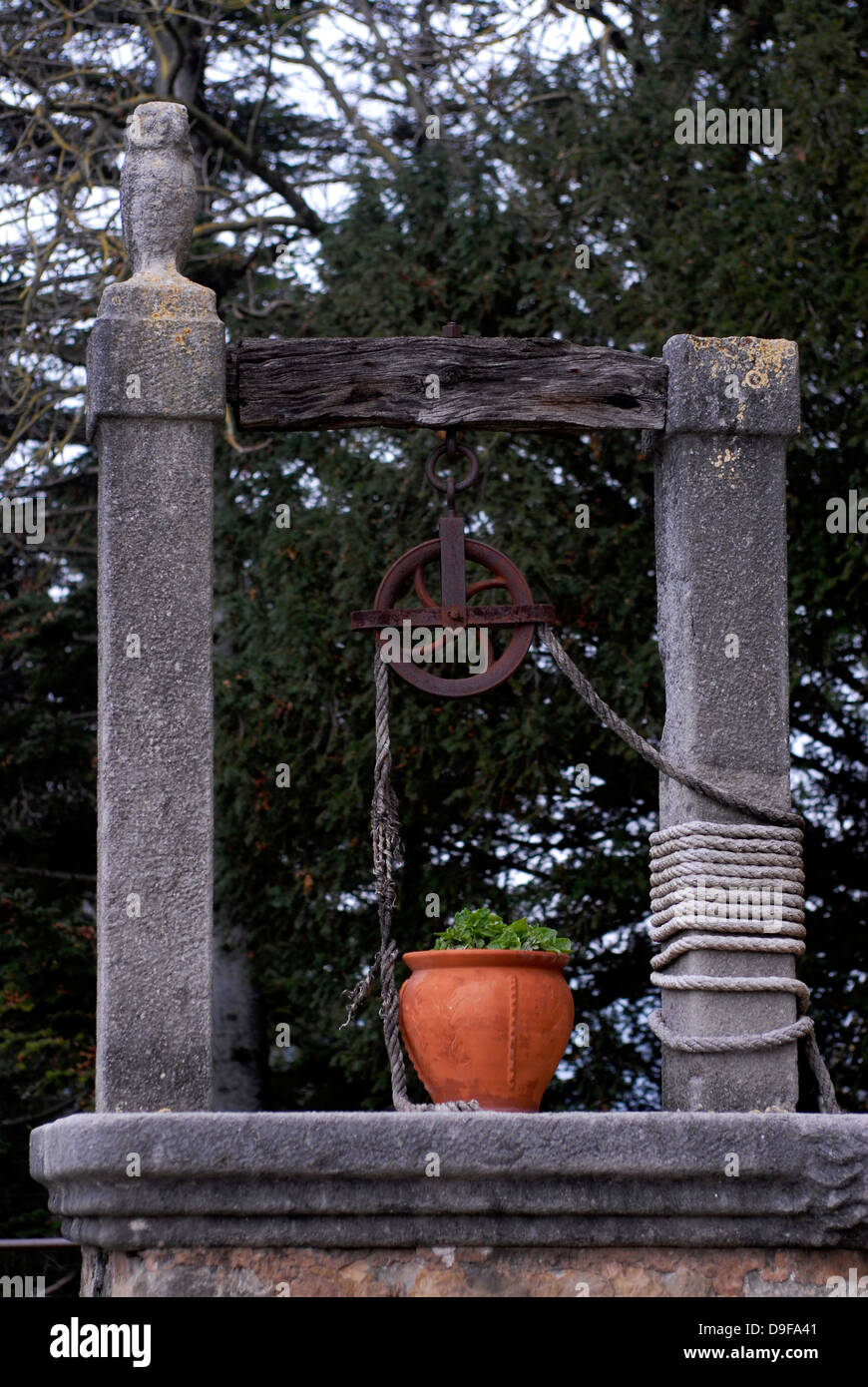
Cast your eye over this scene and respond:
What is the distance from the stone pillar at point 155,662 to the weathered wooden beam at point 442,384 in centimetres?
13

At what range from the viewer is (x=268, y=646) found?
8.07m

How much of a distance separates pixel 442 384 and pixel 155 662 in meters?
0.86

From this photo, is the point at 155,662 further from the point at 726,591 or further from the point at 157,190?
the point at 726,591

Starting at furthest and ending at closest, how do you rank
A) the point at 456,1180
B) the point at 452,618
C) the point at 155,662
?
the point at 452,618
the point at 155,662
the point at 456,1180

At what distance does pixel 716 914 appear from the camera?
3.39 m

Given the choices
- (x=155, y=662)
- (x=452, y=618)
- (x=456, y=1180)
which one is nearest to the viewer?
(x=456, y=1180)

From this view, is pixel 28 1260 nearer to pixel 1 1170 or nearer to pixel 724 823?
pixel 1 1170

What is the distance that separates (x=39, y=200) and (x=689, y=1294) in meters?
7.55

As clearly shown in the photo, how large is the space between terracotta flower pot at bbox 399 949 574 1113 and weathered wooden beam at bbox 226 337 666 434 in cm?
113

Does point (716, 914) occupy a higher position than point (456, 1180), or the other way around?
point (716, 914)

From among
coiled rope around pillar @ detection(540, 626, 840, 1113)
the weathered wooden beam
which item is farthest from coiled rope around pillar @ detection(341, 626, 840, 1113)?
the weathered wooden beam

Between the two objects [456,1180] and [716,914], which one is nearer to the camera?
[456,1180]

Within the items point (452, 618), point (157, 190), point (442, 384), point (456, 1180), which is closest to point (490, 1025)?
point (456, 1180)
